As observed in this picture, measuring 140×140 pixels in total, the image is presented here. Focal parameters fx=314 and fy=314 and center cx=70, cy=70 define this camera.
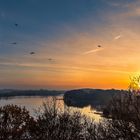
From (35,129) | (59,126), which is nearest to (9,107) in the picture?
(35,129)

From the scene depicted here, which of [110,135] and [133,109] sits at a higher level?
[133,109]

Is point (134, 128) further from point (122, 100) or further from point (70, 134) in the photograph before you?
point (70, 134)

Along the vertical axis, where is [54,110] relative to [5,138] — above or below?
above

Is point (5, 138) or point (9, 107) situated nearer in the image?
point (5, 138)

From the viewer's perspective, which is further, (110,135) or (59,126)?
(59,126)

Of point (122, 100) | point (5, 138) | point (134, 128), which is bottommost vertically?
point (5, 138)

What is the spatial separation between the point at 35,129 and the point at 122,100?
16.6 m

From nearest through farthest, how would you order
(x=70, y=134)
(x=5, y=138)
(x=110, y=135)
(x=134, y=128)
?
(x=134, y=128) < (x=110, y=135) < (x=5, y=138) < (x=70, y=134)

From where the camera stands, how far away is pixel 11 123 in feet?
120

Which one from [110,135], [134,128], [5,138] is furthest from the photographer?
[5,138]

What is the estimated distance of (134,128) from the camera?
20812 mm

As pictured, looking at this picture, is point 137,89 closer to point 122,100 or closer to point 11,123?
point 122,100

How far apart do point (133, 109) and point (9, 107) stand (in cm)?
2003

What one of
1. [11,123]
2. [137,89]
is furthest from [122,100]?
[11,123]
